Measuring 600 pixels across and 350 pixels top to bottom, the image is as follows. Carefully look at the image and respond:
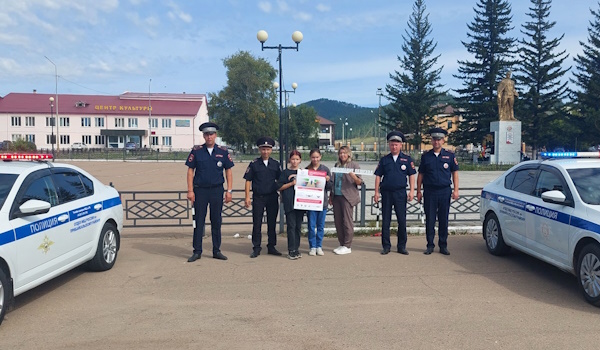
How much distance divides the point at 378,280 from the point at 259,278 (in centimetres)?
160

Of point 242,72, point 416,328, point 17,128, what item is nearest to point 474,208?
point 416,328

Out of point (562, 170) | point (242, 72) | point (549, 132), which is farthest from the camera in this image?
point (242, 72)

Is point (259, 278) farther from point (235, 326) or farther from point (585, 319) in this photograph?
point (585, 319)

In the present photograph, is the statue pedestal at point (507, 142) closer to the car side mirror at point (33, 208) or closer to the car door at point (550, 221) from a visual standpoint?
the car door at point (550, 221)

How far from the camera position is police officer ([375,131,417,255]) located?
7605 mm

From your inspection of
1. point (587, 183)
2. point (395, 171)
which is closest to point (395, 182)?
point (395, 171)

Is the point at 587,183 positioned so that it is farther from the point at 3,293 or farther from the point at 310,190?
the point at 3,293

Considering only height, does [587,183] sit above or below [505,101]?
below

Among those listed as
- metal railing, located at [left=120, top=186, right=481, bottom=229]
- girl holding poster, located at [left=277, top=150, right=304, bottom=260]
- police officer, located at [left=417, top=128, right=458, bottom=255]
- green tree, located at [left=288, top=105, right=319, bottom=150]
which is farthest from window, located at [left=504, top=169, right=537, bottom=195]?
green tree, located at [left=288, top=105, right=319, bottom=150]

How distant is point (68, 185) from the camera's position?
6.23m

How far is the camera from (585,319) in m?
4.82

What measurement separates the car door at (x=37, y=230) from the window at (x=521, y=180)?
20.4ft

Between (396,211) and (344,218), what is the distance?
2.79 ft

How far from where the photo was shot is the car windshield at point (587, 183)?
5.60m
